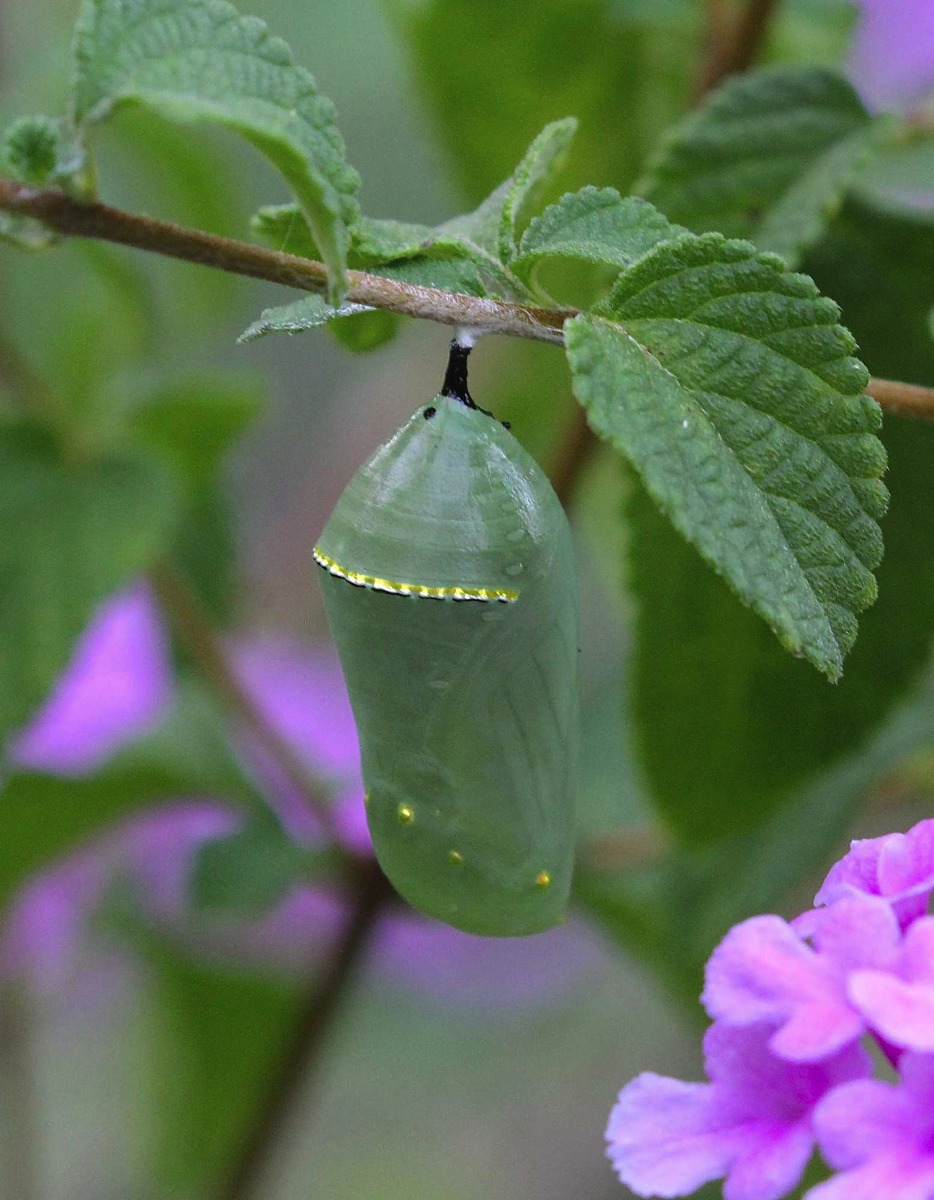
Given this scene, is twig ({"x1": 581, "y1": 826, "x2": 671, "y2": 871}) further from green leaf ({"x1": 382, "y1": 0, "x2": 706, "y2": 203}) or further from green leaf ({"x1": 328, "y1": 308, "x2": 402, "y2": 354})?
green leaf ({"x1": 328, "y1": 308, "x2": 402, "y2": 354})

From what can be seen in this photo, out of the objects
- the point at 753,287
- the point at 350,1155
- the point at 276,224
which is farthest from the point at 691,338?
the point at 350,1155

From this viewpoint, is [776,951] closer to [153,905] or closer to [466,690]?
[466,690]

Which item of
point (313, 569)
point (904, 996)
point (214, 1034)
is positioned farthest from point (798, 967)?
point (313, 569)

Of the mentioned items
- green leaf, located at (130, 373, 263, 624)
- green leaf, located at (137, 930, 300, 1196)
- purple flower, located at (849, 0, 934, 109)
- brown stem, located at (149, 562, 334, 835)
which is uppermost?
purple flower, located at (849, 0, 934, 109)

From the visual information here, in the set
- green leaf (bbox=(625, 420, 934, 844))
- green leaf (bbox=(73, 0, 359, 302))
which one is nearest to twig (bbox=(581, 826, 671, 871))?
green leaf (bbox=(625, 420, 934, 844))

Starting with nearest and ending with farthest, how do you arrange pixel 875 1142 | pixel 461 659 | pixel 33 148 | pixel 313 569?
1. pixel 875 1142
2. pixel 33 148
3. pixel 461 659
4. pixel 313 569

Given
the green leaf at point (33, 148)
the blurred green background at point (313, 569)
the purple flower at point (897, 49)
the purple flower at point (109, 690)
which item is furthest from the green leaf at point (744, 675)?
the purple flower at point (897, 49)

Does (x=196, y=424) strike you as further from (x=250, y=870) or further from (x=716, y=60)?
(x=716, y=60)
